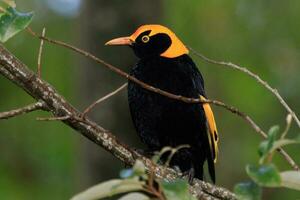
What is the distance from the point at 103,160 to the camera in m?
5.99

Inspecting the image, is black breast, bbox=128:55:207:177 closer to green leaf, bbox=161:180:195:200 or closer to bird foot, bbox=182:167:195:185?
bird foot, bbox=182:167:195:185

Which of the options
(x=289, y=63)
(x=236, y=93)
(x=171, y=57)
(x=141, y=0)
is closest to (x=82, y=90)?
(x=141, y=0)

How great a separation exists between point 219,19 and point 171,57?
458cm

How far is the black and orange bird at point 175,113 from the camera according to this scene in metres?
4.67

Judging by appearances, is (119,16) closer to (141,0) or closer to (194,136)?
(141,0)

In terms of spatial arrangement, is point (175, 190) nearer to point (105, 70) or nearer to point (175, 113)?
point (175, 113)

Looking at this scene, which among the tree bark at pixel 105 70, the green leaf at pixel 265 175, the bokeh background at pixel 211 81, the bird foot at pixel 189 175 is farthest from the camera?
the bokeh background at pixel 211 81

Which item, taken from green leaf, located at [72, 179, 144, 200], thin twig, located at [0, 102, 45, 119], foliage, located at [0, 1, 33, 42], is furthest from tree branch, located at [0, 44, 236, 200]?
green leaf, located at [72, 179, 144, 200]

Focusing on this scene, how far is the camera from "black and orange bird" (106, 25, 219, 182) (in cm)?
467

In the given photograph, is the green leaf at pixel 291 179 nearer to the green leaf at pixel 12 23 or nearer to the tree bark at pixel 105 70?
the green leaf at pixel 12 23

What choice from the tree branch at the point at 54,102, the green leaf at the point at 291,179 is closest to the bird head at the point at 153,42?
the tree branch at the point at 54,102

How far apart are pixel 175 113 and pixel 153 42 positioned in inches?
29.0

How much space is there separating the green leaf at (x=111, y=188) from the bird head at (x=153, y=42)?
2864 millimetres

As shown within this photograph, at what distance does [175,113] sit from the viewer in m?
4.70
